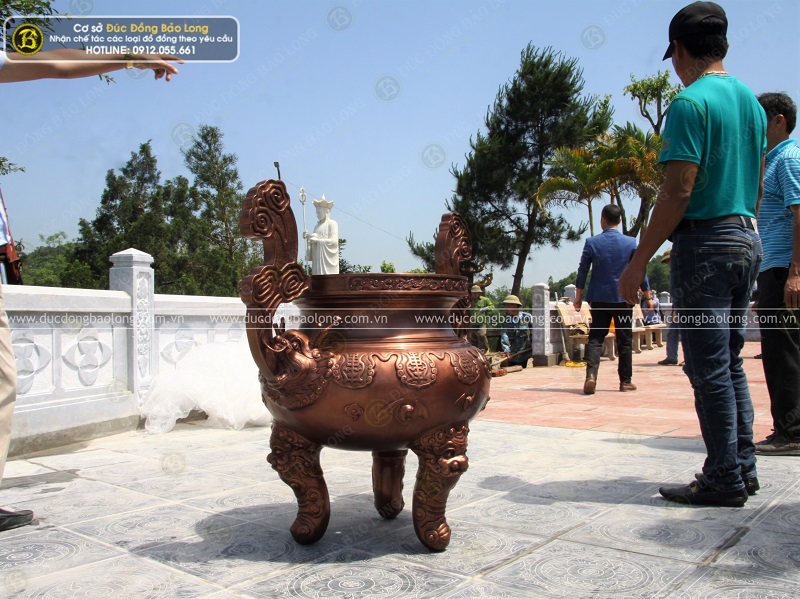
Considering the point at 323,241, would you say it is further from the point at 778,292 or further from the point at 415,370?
the point at 415,370

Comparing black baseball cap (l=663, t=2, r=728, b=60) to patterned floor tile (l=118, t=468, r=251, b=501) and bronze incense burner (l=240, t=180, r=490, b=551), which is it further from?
patterned floor tile (l=118, t=468, r=251, b=501)

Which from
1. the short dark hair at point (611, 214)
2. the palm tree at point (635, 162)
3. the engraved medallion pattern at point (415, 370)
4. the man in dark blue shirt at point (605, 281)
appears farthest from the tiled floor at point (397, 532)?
the palm tree at point (635, 162)

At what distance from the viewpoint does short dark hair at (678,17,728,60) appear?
267 centimetres

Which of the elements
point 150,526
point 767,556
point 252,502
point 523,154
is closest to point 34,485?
point 150,526

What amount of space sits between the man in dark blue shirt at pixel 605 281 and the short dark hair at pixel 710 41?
3.96 meters

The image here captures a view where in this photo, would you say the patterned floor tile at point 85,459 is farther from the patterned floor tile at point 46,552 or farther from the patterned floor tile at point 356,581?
the patterned floor tile at point 356,581

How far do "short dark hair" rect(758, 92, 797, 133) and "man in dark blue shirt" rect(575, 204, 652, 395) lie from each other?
9.94ft

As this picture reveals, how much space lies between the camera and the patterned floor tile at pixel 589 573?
1870 mm

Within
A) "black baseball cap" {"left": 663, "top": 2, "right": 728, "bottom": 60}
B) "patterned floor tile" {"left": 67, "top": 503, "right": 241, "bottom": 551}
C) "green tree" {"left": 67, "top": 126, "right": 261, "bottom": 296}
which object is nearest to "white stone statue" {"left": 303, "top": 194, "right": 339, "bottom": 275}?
"patterned floor tile" {"left": 67, "top": 503, "right": 241, "bottom": 551}

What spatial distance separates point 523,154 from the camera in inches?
1026

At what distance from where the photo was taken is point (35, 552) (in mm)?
2273

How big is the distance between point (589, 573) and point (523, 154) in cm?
2526

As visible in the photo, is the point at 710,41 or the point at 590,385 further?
the point at 590,385

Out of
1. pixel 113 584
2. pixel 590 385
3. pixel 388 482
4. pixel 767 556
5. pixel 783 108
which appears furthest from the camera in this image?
pixel 590 385
